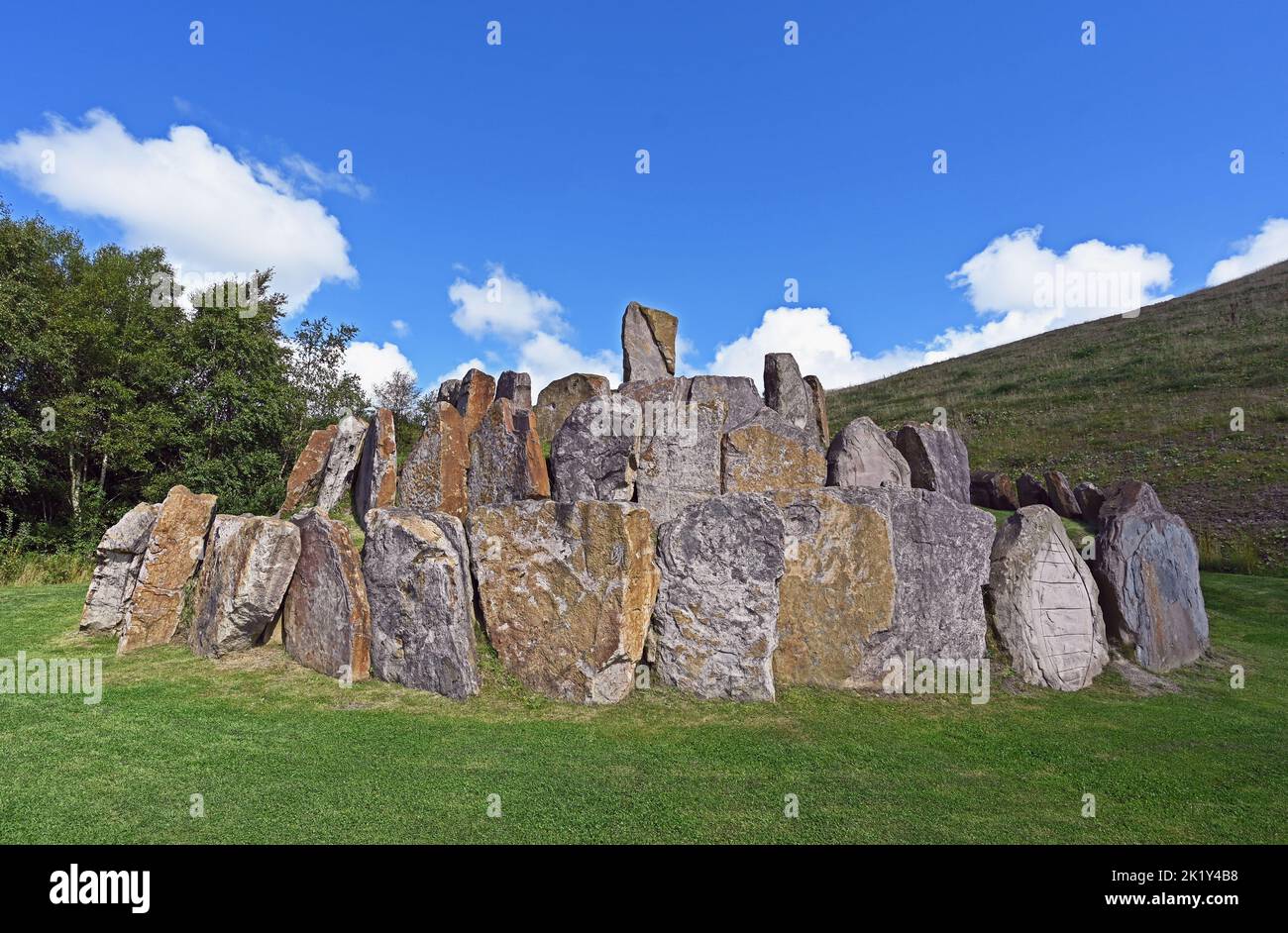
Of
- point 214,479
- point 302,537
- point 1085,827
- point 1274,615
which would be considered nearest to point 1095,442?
point 1274,615

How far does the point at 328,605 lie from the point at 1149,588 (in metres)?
9.61

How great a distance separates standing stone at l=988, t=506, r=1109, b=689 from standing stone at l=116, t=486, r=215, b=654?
9.92 m

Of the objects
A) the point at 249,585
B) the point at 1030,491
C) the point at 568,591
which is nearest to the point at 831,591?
the point at 568,591

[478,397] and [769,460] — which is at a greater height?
[478,397]

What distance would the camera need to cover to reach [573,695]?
7117 millimetres

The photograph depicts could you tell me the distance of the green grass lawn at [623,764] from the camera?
4.49 metres

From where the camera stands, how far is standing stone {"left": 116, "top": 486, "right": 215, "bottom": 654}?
28.8 ft

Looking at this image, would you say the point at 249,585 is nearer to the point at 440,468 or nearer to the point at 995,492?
the point at 440,468

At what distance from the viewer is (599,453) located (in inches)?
363

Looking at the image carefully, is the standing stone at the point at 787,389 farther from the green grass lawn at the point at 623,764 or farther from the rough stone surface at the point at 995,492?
the green grass lawn at the point at 623,764

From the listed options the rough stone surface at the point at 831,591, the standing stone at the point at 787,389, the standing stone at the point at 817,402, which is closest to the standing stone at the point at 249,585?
the rough stone surface at the point at 831,591

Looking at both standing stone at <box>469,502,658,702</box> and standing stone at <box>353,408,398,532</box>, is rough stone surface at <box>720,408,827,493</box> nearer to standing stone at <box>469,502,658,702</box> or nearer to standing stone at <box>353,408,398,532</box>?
standing stone at <box>469,502,658,702</box>

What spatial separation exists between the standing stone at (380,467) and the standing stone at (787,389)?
7923 millimetres

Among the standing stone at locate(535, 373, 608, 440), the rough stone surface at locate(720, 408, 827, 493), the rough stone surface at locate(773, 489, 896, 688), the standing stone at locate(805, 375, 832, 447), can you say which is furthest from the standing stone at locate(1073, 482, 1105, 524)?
the standing stone at locate(535, 373, 608, 440)
